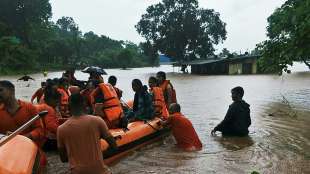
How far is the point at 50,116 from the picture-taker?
5875 millimetres

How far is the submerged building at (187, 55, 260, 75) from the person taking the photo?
156 ft

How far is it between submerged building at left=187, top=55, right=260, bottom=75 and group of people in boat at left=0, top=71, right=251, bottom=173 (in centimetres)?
3748

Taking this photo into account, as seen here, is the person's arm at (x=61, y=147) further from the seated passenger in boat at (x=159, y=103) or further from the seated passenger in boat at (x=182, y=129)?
the seated passenger in boat at (x=159, y=103)

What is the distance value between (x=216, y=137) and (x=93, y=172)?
5874 mm

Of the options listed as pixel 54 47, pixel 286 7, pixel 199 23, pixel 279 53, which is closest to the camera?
pixel 286 7

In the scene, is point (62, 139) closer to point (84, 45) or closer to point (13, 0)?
point (13, 0)

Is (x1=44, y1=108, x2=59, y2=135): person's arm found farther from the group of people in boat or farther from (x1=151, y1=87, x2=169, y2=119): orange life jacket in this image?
(x1=151, y1=87, x2=169, y2=119): orange life jacket

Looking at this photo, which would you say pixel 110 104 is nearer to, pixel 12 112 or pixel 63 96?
pixel 63 96

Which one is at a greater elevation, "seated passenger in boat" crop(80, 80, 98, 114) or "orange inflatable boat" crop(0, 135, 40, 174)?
"seated passenger in boat" crop(80, 80, 98, 114)

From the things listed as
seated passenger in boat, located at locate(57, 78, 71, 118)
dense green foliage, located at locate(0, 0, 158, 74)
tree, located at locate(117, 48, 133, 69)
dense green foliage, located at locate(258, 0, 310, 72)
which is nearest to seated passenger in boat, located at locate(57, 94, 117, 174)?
seated passenger in boat, located at locate(57, 78, 71, 118)

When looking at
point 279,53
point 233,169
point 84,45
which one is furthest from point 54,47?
point 233,169

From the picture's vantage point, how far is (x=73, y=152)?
4367 millimetres

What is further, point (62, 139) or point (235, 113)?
point (235, 113)

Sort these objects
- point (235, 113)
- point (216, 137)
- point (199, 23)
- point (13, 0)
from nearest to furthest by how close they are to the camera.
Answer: point (235, 113) → point (216, 137) → point (199, 23) → point (13, 0)
